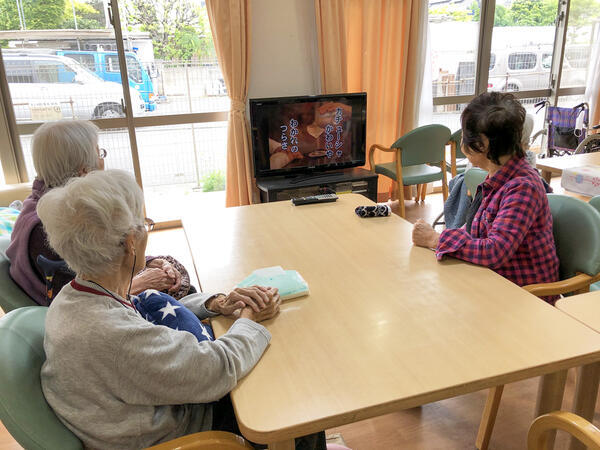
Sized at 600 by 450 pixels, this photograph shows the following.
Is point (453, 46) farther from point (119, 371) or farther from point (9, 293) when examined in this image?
point (119, 371)

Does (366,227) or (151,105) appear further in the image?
(151,105)

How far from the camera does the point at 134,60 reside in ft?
12.4

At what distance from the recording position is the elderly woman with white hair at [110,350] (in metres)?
0.93

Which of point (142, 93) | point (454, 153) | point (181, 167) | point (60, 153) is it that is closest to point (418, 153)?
point (454, 153)

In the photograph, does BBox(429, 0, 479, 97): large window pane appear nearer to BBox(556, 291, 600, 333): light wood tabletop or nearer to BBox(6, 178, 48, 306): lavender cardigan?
BBox(556, 291, 600, 333): light wood tabletop

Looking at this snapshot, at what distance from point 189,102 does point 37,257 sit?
282cm

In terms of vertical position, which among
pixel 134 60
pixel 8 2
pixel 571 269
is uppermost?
pixel 8 2

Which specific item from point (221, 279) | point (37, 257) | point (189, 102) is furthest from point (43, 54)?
point (221, 279)

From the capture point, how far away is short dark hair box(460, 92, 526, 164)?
1591 millimetres

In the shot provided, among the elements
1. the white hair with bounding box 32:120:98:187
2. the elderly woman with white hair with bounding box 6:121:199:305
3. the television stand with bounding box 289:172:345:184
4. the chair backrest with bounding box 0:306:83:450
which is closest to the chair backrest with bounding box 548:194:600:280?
the elderly woman with white hair with bounding box 6:121:199:305

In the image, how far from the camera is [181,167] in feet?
13.9

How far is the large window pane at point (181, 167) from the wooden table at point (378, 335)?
2560 millimetres

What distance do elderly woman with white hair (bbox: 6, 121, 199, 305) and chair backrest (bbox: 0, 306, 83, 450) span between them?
38 centimetres

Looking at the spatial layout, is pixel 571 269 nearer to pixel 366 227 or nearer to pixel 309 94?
pixel 366 227
